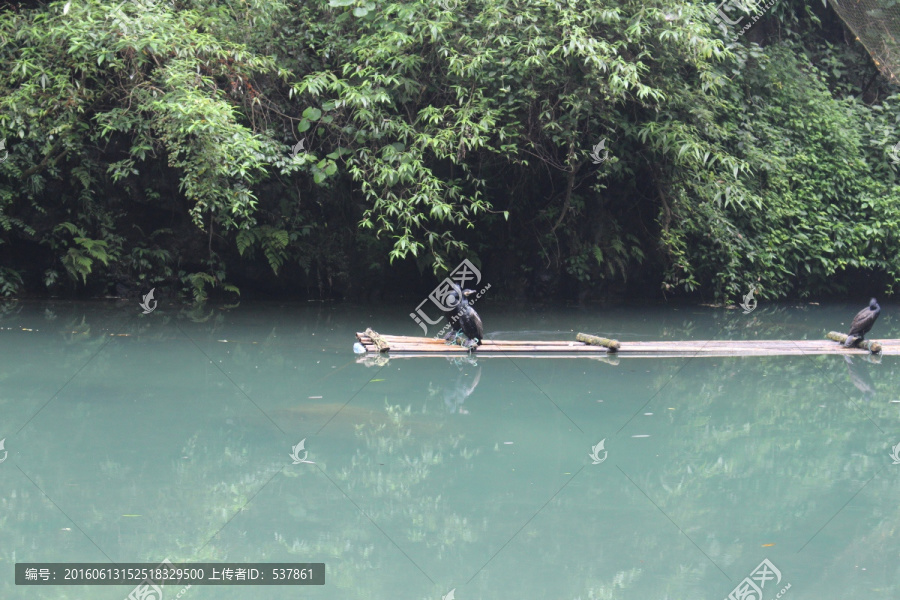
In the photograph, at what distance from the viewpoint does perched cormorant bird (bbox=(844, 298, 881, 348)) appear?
24.5 feet

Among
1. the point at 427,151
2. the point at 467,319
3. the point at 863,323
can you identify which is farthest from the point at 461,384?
the point at 427,151

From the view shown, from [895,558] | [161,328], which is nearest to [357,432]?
[895,558]

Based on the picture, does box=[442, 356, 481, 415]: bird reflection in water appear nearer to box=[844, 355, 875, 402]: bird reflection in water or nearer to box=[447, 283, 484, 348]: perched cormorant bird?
box=[447, 283, 484, 348]: perched cormorant bird

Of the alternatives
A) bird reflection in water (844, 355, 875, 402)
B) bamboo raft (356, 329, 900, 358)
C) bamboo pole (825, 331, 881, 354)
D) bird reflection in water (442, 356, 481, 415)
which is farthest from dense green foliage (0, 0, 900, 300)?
bird reflection in water (844, 355, 875, 402)

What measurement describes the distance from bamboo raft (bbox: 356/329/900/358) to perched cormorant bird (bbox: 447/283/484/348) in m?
0.11

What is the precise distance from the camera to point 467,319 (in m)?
7.05

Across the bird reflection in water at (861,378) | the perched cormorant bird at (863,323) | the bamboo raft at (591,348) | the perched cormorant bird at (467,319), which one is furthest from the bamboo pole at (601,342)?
the perched cormorant bird at (863,323)

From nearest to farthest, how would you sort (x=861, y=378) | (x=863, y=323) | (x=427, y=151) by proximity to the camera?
(x=861, y=378) → (x=863, y=323) → (x=427, y=151)

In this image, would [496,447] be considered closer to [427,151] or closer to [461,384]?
[461,384]

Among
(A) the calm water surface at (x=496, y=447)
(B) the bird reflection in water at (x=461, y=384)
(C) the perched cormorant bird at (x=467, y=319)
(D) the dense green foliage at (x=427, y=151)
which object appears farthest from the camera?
(D) the dense green foliage at (x=427, y=151)

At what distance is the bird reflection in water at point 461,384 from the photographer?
5796 mm

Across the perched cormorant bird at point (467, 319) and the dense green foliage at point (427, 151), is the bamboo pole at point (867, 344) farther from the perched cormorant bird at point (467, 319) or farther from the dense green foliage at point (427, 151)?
the perched cormorant bird at point (467, 319)

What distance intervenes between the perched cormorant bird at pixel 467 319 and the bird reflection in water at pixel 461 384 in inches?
6.7

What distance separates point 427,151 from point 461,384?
404cm
